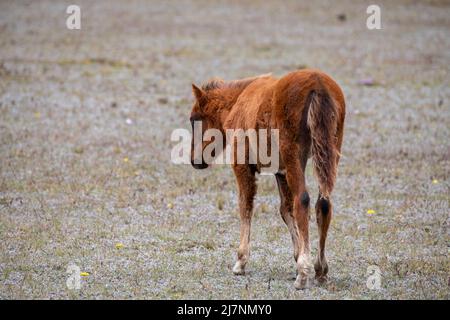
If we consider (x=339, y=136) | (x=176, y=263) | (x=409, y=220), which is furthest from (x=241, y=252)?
(x=409, y=220)

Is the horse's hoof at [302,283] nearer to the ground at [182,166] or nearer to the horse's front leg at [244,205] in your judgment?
the ground at [182,166]

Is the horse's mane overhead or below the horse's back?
overhead

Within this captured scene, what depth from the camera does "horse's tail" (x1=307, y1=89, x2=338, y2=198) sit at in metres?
7.78

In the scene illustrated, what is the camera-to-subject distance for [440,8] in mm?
33281

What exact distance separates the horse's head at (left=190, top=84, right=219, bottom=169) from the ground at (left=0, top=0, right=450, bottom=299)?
1.20 m

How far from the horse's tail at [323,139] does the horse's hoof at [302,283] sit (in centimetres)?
89

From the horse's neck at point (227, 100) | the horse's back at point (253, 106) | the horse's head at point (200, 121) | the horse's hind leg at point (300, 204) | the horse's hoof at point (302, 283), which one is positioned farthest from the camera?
the horse's head at point (200, 121)

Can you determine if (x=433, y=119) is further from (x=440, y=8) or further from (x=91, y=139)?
(x=440, y=8)

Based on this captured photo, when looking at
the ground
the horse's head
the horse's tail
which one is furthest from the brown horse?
the horse's head

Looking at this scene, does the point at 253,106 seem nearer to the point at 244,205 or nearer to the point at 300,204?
the point at 244,205

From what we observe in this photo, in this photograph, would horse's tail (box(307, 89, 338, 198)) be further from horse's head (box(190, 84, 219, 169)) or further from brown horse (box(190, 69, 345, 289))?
horse's head (box(190, 84, 219, 169))

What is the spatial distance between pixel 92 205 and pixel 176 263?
9.74 ft

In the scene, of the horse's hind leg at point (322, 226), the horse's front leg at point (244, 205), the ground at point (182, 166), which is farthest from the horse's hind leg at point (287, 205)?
the horse's hind leg at point (322, 226)

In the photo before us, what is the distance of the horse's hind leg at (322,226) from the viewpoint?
794cm
